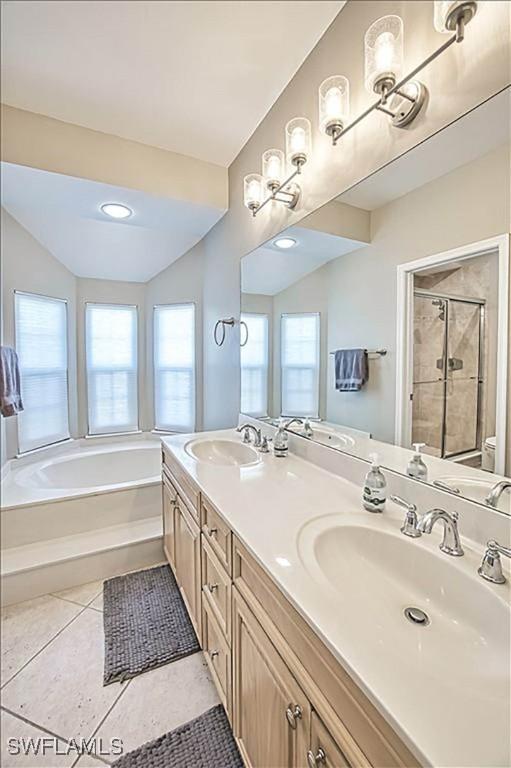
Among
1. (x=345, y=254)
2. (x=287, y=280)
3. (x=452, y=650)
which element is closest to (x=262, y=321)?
(x=287, y=280)

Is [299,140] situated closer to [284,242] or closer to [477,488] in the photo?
[284,242]

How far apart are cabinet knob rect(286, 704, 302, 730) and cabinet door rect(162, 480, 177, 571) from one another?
1060 mm

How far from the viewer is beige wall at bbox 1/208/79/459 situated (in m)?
1.07

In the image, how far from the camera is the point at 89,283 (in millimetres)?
1749

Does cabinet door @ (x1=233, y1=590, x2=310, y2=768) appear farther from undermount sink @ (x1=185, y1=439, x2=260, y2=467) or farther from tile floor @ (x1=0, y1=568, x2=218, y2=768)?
undermount sink @ (x1=185, y1=439, x2=260, y2=467)

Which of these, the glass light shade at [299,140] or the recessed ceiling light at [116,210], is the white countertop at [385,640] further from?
the recessed ceiling light at [116,210]

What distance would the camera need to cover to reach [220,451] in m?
1.88

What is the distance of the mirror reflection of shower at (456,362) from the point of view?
31.5 inches

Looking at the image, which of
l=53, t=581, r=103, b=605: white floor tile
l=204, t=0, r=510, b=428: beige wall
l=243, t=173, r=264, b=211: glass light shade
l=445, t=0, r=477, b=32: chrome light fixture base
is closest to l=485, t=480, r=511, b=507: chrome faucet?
l=204, t=0, r=510, b=428: beige wall

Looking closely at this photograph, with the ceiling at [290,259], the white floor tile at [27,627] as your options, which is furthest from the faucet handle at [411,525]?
the white floor tile at [27,627]

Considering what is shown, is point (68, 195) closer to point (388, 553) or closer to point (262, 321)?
point (262, 321)

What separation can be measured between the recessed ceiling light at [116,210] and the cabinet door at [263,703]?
2023 millimetres

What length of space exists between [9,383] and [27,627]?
1.07 m

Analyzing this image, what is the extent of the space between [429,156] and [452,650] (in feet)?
3.74
